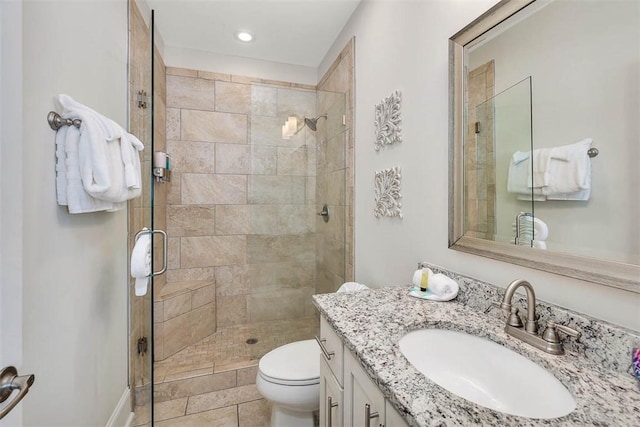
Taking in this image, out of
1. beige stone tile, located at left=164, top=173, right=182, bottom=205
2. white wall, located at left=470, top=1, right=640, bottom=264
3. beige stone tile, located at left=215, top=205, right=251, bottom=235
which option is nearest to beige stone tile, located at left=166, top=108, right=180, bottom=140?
beige stone tile, located at left=164, top=173, right=182, bottom=205

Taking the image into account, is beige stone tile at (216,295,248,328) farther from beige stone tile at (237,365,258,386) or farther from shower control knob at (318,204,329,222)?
shower control knob at (318,204,329,222)

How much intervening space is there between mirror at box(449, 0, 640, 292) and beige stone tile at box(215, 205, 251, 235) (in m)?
2.12

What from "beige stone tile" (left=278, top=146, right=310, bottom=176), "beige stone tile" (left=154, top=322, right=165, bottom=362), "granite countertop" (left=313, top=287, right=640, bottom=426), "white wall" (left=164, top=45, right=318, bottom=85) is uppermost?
"white wall" (left=164, top=45, right=318, bottom=85)

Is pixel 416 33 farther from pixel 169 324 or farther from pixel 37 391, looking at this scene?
pixel 169 324

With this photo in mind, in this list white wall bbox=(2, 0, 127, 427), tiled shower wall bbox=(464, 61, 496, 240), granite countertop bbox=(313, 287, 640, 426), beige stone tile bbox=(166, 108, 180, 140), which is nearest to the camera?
granite countertop bbox=(313, 287, 640, 426)

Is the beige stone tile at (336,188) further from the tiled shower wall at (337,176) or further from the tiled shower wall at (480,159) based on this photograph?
the tiled shower wall at (480,159)

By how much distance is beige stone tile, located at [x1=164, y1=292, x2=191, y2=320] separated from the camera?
224 cm

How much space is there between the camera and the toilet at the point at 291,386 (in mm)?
1346

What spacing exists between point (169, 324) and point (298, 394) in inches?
57.5

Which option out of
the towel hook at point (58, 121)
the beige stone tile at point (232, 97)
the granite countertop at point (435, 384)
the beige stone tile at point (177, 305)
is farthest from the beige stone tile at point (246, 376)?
the beige stone tile at point (232, 97)

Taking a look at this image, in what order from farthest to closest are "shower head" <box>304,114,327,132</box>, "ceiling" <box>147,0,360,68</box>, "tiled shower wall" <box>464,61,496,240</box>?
1. "shower head" <box>304,114,327,132</box>
2. "ceiling" <box>147,0,360,68</box>
3. "tiled shower wall" <box>464,61,496,240</box>

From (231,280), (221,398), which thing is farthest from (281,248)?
(221,398)

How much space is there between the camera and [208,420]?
169 cm

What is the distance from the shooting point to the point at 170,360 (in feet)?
7.02
